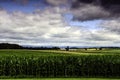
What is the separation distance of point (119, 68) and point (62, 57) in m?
8.36

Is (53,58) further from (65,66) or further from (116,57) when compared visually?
(116,57)

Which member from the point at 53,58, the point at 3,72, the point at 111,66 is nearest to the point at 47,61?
the point at 53,58

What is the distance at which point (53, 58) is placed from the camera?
42812mm

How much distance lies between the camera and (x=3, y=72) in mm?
40969

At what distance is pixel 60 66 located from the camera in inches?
1662

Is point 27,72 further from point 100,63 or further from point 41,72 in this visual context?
point 100,63

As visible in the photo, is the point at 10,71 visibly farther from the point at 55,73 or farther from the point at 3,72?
the point at 55,73

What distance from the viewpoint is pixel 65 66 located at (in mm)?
42156

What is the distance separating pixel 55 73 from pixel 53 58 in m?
2.31

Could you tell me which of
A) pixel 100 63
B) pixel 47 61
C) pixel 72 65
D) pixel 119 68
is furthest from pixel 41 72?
pixel 119 68

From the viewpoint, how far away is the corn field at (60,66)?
41.4m

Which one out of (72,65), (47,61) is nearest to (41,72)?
(47,61)

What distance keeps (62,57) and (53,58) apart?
52.2 inches

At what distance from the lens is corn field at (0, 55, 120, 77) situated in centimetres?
4144
